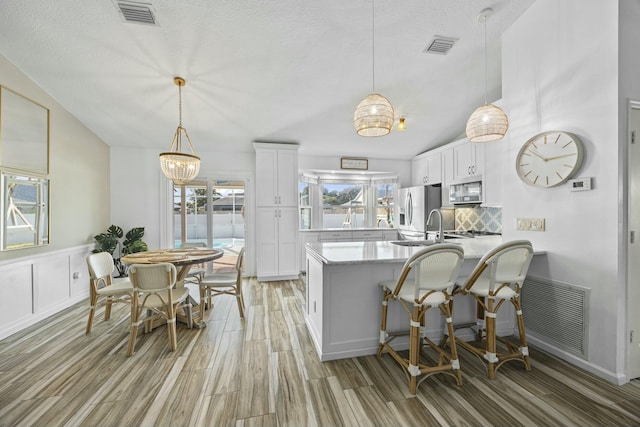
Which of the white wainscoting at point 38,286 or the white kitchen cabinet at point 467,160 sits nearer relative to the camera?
the white wainscoting at point 38,286

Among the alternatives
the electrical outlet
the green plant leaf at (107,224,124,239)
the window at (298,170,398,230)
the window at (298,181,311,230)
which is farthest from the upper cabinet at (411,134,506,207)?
the green plant leaf at (107,224,124,239)

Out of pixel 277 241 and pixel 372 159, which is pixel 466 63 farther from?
pixel 277 241

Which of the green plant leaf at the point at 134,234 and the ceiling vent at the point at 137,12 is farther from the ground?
the ceiling vent at the point at 137,12

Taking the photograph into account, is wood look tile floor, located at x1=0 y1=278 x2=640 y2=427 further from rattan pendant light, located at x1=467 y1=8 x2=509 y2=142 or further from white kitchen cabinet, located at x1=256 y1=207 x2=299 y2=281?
white kitchen cabinet, located at x1=256 y1=207 x2=299 y2=281

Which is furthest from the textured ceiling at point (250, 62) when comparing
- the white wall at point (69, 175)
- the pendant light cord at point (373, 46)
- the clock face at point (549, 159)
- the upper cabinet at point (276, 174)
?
the clock face at point (549, 159)

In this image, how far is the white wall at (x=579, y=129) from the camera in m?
1.86

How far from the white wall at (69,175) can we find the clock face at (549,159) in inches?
205

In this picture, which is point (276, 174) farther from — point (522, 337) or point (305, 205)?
point (522, 337)

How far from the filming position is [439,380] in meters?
1.88

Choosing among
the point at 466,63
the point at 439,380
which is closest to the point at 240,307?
the point at 439,380

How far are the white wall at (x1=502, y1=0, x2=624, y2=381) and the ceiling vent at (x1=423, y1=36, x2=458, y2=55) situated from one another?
60cm

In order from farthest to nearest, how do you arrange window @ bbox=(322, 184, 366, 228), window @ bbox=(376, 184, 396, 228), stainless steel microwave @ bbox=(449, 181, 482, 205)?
1. window @ bbox=(376, 184, 396, 228)
2. window @ bbox=(322, 184, 366, 228)
3. stainless steel microwave @ bbox=(449, 181, 482, 205)

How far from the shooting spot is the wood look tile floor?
5.09 ft

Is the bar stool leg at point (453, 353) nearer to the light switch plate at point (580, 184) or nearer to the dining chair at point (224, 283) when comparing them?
the light switch plate at point (580, 184)
